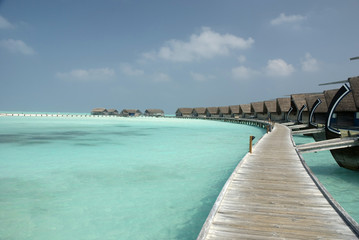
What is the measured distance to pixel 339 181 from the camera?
364 inches

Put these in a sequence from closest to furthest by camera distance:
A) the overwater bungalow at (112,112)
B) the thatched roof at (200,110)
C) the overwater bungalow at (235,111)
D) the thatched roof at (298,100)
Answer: the thatched roof at (298,100) < the overwater bungalow at (235,111) < the thatched roof at (200,110) < the overwater bungalow at (112,112)

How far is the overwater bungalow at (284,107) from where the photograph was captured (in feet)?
132

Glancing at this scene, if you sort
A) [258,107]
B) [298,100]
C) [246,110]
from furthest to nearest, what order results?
[246,110]
[258,107]
[298,100]

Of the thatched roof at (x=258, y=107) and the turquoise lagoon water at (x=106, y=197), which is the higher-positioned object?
the thatched roof at (x=258, y=107)

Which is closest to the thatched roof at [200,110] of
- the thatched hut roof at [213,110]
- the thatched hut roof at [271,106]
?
the thatched hut roof at [213,110]

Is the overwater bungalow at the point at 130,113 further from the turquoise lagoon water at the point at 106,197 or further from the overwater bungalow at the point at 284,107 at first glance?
the turquoise lagoon water at the point at 106,197

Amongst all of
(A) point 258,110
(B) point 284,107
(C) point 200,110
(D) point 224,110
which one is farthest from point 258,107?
(C) point 200,110

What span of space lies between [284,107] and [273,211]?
40601 mm

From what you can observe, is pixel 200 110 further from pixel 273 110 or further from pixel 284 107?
pixel 284 107

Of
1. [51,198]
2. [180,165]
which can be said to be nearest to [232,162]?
[180,165]

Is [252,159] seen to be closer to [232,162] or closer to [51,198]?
[232,162]

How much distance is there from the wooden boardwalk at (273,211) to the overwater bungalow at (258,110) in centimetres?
4742

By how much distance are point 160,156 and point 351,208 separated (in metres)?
10.2

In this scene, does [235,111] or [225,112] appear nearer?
[235,111]
